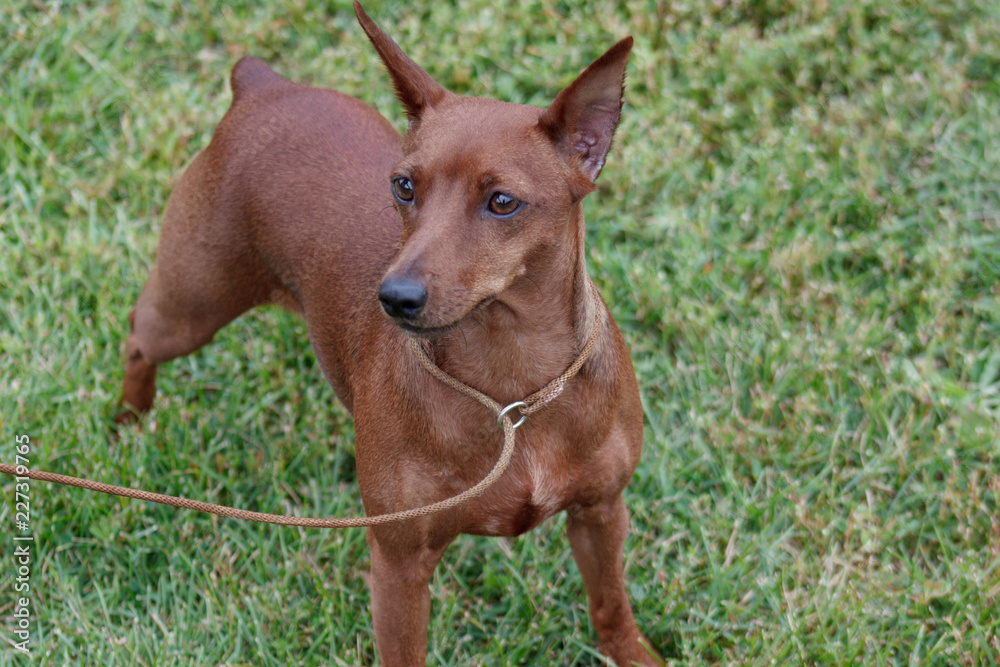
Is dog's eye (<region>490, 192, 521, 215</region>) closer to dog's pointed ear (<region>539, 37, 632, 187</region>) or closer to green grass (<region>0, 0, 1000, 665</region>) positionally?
dog's pointed ear (<region>539, 37, 632, 187</region>)

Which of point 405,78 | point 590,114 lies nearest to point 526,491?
point 590,114

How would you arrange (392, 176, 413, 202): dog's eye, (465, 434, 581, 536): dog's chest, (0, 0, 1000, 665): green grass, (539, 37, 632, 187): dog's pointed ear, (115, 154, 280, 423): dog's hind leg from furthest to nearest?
(0, 0, 1000, 665): green grass
(115, 154, 280, 423): dog's hind leg
(465, 434, 581, 536): dog's chest
(392, 176, 413, 202): dog's eye
(539, 37, 632, 187): dog's pointed ear

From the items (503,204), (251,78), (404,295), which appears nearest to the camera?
(404,295)

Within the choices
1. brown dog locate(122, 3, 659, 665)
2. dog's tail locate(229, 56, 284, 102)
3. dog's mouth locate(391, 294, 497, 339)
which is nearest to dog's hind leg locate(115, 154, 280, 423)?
brown dog locate(122, 3, 659, 665)

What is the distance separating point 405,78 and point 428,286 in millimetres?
779

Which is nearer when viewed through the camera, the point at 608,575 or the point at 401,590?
the point at 401,590

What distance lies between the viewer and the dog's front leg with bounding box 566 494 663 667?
356 cm

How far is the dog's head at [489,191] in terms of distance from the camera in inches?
105

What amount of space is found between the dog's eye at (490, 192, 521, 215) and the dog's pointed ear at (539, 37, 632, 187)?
0.28m

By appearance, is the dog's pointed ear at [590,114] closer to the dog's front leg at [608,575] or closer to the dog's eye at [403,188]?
the dog's eye at [403,188]

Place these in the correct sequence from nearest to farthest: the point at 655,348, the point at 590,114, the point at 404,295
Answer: the point at 404,295 → the point at 590,114 → the point at 655,348

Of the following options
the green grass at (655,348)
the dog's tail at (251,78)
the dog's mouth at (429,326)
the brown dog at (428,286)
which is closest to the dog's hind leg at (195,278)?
the brown dog at (428,286)

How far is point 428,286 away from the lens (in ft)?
8.64

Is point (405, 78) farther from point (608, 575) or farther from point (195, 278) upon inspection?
point (608, 575)
